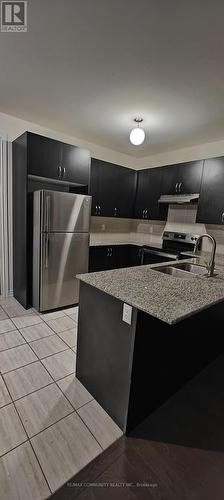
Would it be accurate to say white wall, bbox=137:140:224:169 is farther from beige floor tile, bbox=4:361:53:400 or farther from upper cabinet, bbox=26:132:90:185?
beige floor tile, bbox=4:361:53:400

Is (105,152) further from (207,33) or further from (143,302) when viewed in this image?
(143,302)

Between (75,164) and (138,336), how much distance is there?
2.53 metres

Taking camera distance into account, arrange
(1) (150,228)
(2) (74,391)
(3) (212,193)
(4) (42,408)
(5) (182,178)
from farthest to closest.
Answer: (1) (150,228)
(5) (182,178)
(3) (212,193)
(2) (74,391)
(4) (42,408)

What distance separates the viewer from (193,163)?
333cm

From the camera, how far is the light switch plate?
1.24 meters

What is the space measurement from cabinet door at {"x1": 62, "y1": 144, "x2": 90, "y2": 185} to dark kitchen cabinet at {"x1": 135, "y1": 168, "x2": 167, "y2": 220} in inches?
53.1

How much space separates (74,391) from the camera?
1.66 metres

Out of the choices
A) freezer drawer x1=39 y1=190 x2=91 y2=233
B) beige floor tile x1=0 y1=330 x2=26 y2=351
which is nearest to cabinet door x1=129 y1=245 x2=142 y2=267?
freezer drawer x1=39 y1=190 x2=91 y2=233

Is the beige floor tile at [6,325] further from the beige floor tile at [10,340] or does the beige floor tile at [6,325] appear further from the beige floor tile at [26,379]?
the beige floor tile at [26,379]

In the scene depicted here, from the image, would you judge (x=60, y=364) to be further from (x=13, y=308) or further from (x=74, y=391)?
(x=13, y=308)

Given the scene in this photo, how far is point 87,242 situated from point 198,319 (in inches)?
73.3

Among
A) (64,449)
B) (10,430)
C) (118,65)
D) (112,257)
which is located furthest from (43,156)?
(64,449)

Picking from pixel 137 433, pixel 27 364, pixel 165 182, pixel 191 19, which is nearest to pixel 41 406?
pixel 27 364

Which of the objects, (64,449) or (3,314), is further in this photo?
(3,314)
